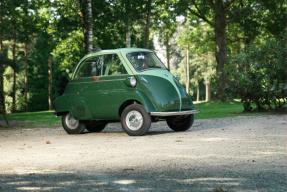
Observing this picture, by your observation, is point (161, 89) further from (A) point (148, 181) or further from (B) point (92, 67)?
(A) point (148, 181)

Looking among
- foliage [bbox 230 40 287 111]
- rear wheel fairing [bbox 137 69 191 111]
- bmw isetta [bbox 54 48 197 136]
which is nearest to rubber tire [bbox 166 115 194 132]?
bmw isetta [bbox 54 48 197 136]

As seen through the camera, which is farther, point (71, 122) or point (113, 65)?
point (71, 122)

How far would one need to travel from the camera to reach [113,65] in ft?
44.8

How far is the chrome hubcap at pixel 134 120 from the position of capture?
13.0 meters

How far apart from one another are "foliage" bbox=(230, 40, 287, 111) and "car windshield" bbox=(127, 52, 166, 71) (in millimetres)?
7343

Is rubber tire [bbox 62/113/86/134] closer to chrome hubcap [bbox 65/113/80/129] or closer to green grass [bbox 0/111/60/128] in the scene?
chrome hubcap [bbox 65/113/80/129]

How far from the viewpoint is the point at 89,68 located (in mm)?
14141

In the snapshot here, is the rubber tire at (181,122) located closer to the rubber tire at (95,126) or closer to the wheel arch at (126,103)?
the wheel arch at (126,103)

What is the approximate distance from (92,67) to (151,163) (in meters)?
6.30

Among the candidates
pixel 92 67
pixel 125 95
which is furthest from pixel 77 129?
pixel 125 95

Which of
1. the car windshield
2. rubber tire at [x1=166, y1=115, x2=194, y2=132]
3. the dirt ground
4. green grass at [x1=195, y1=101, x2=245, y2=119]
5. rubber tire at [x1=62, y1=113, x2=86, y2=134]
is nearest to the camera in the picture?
the dirt ground

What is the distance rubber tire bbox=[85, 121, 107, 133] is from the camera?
1519 cm

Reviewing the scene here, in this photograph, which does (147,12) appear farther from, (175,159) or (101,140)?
(175,159)

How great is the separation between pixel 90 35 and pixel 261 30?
18806mm
